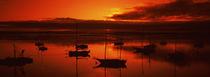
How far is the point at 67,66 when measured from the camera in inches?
802

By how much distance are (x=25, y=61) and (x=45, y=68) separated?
253 centimetres

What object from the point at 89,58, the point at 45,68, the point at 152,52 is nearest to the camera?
the point at 45,68

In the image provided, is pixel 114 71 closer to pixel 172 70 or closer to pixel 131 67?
pixel 131 67

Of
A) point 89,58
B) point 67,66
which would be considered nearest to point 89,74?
point 67,66

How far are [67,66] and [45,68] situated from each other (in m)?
2.29

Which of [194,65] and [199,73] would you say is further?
[194,65]

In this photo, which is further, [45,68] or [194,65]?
[194,65]

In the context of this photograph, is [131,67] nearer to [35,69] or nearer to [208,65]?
[208,65]

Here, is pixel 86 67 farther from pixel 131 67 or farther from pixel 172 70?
pixel 172 70

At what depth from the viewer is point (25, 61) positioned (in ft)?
65.8

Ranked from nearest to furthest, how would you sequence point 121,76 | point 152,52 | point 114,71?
point 121,76 < point 114,71 < point 152,52

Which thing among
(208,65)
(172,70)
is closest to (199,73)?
(172,70)

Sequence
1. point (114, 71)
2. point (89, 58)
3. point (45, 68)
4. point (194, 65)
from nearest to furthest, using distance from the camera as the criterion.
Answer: point (114, 71) → point (45, 68) → point (194, 65) → point (89, 58)

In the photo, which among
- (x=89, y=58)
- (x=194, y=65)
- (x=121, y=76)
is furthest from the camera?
(x=89, y=58)
